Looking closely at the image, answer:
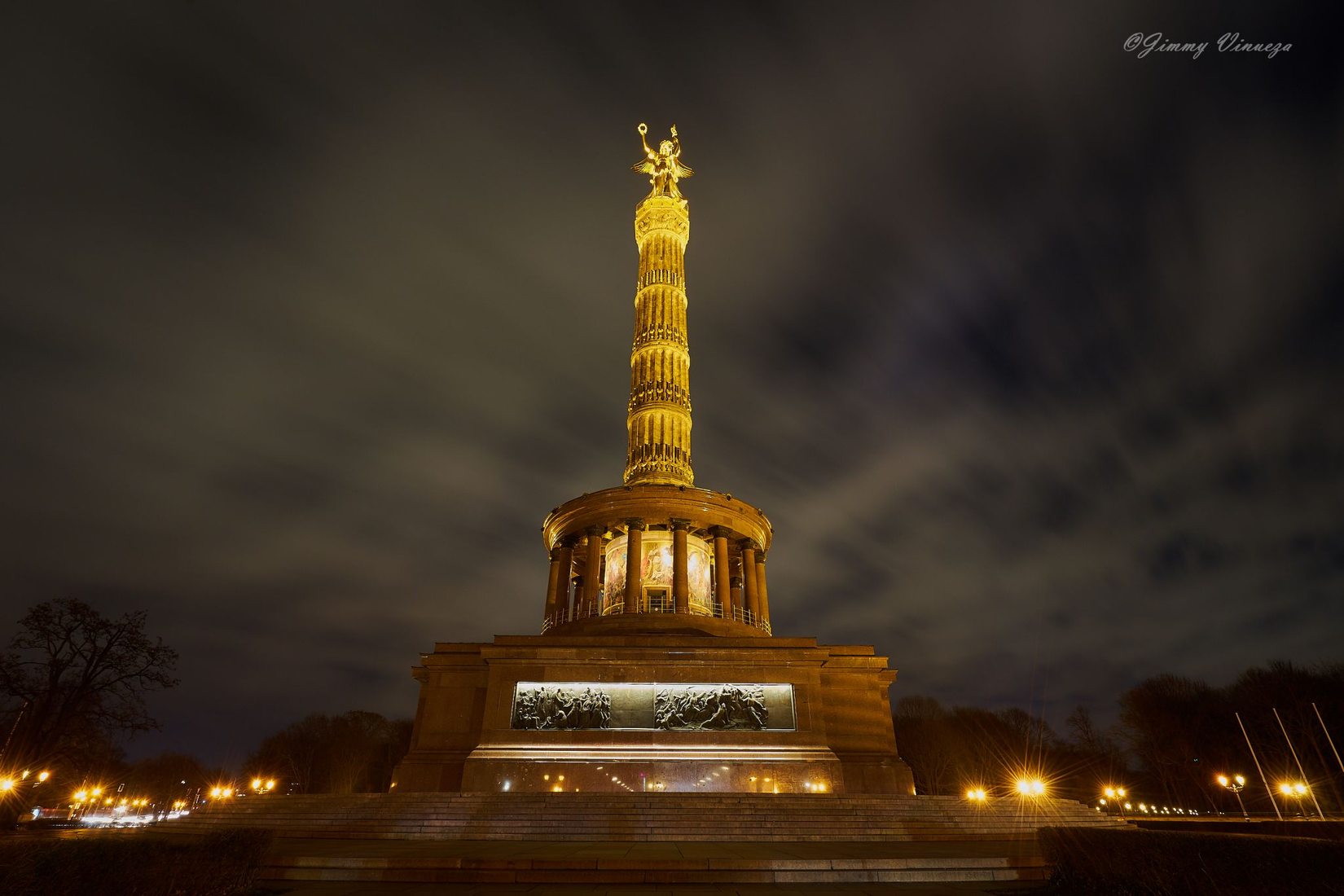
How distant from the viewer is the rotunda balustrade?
24375mm

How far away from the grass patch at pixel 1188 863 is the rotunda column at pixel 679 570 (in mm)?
16679

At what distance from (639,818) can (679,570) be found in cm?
1154

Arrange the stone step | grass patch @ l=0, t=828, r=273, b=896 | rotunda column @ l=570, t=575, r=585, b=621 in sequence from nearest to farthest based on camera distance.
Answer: grass patch @ l=0, t=828, r=273, b=896 → the stone step → rotunda column @ l=570, t=575, r=585, b=621

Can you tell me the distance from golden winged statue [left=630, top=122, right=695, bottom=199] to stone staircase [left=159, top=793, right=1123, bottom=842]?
31890 millimetres

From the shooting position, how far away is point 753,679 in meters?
20.1

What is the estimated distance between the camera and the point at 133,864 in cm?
577

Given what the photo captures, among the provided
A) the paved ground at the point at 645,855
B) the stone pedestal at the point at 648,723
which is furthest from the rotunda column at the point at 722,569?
the paved ground at the point at 645,855

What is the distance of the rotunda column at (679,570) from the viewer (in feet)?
79.9

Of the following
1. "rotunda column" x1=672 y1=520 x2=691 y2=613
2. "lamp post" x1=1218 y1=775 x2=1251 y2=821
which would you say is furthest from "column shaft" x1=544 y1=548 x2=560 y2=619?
"lamp post" x1=1218 y1=775 x2=1251 y2=821

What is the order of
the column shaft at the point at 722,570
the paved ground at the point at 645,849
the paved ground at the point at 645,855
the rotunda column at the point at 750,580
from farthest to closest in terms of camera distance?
the rotunda column at the point at 750,580, the column shaft at the point at 722,570, the paved ground at the point at 645,849, the paved ground at the point at 645,855

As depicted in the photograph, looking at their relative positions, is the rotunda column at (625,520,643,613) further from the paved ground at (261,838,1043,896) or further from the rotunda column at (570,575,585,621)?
the paved ground at (261,838,1043,896)

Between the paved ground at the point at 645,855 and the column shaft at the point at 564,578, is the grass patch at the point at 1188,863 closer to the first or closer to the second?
the paved ground at the point at 645,855

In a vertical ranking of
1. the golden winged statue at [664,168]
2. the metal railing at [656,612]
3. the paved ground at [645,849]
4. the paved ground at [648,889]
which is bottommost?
the paved ground at [648,889]

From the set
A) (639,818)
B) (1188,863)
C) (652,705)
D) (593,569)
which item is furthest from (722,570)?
(1188,863)
